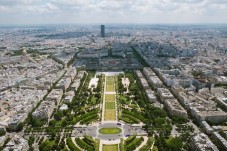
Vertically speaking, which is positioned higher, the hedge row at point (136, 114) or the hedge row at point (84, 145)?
the hedge row at point (136, 114)

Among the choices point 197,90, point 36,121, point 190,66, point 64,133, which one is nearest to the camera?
point 64,133

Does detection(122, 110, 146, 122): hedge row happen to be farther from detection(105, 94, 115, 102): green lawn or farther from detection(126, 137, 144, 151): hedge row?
detection(105, 94, 115, 102): green lawn

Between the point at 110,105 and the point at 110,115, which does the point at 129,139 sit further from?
the point at 110,105

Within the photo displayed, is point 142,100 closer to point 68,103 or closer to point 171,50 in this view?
point 68,103

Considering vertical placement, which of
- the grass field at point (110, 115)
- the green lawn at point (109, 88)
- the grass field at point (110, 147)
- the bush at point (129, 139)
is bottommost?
the grass field at point (110, 147)

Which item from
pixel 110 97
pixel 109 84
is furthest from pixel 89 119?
pixel 109 84

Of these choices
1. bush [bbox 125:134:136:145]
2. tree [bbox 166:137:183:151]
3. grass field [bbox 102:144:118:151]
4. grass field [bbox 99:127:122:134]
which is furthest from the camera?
grass field [bbox 99:127:122:134]

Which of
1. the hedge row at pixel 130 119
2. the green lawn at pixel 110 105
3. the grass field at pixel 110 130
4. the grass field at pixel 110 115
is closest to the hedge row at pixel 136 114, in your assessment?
the hedge row at pixel 130 119

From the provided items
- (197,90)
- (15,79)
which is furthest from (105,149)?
(15,79)

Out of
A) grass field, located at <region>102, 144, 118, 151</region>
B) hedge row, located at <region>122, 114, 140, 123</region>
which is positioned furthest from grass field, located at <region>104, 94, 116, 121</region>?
grass field, located at <region>102, 144, 118, 151</region>

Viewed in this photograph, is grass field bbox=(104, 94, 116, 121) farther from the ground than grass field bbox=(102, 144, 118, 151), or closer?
farther from the ground

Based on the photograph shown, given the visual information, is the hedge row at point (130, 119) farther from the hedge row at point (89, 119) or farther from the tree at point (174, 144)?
the tree at point (174, 144)
